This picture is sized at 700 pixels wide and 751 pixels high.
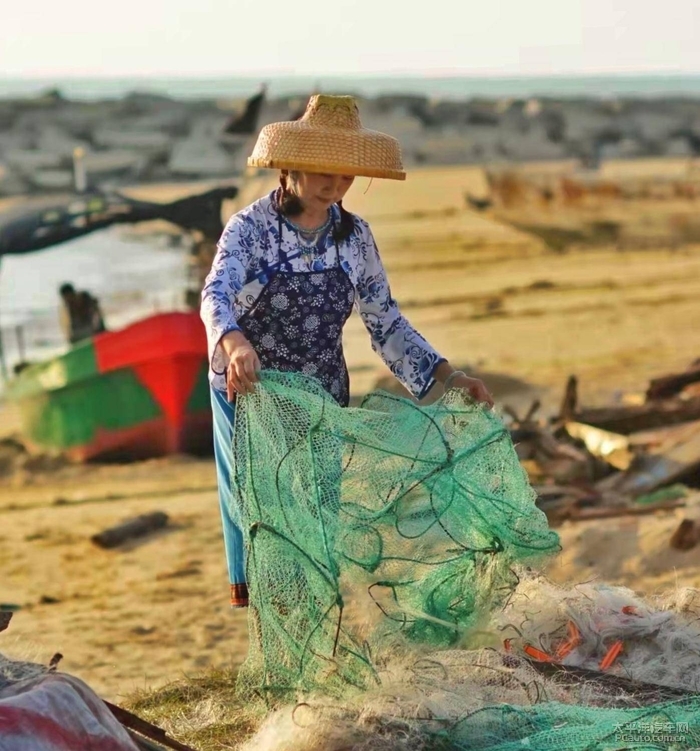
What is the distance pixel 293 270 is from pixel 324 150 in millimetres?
371

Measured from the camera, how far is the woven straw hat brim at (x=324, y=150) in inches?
152

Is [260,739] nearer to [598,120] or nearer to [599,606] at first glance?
[599,606]

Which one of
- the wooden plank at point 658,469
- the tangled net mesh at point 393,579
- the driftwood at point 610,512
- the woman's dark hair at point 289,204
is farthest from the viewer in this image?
the wooden plank at point 658,469

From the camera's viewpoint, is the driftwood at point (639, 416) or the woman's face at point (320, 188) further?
the driftwood at point (639, 416)

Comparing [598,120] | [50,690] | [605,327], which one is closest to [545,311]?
[605,327]

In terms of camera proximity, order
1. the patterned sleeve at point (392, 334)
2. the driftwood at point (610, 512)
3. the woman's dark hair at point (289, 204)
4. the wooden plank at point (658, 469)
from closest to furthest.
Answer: the woman's dark hair at point (289, 204)
the patterned sleeve at point (392, 334)
the driftwood at point (610, 512)
the wooden plank at point (658, 469)

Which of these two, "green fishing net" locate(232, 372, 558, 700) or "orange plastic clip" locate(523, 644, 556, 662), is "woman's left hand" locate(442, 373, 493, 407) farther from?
"orange plastic clip" locate(523, 644, 556, 662)

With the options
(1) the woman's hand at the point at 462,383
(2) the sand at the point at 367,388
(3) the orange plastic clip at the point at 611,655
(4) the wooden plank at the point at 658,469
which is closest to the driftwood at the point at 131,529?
(2) the sand at the point at 367,388

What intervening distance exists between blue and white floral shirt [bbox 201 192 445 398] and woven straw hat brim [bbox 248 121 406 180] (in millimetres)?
173

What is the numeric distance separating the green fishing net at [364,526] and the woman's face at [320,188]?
20.3 inches

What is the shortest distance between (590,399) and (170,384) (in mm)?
3870

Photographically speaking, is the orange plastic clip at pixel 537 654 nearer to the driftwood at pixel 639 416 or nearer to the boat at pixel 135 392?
the driftwood at pixel 639 416

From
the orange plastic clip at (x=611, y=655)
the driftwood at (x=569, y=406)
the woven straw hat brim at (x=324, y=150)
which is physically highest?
the woven straw hat brim at (x=324, y=150)

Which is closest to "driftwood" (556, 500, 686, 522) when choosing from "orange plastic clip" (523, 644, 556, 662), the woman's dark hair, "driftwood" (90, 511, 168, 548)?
"driftwood" (90, 511, 168, 548)
